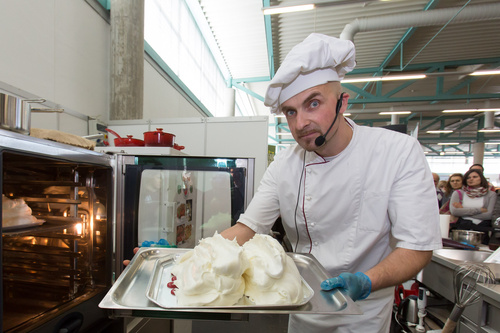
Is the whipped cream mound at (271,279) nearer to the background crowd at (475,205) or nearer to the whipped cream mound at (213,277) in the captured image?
the whipped cream mound at (213,277)

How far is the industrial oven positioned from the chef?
53 centimetres

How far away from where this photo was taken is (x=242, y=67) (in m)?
7.88

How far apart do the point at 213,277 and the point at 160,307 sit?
0.17 m

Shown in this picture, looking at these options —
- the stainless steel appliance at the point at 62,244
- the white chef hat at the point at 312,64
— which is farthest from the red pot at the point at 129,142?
the white chef hat at the point at 312,64

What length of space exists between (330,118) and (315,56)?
0.91 feet

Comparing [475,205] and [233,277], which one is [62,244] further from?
[475,205]

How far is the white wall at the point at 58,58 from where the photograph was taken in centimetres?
168

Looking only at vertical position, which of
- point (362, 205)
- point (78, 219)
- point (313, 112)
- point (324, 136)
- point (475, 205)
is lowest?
point (475, 205)

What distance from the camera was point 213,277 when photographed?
0.83m

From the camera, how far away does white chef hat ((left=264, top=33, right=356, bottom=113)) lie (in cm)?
114

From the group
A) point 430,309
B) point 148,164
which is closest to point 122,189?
point 148,164

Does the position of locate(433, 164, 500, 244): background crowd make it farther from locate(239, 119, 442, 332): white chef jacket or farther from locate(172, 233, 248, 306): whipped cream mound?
locate(172, 233, 248, 306): whipped cream mound

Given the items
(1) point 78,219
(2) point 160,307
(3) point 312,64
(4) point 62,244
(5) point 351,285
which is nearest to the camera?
(2) point 160,307

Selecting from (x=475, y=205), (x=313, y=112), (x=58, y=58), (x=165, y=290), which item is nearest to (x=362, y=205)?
(x=313, y=112)
